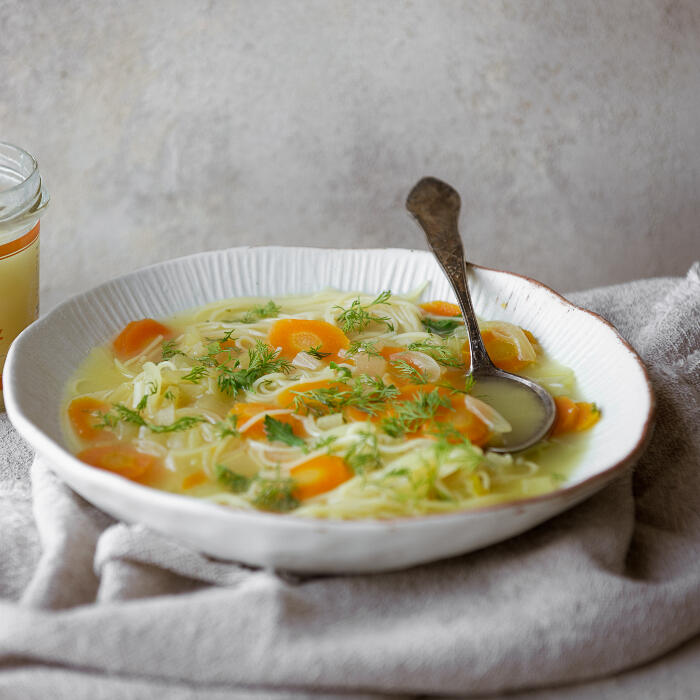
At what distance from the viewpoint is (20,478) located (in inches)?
139

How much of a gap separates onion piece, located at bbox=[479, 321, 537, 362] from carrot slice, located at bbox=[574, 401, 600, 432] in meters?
0.47

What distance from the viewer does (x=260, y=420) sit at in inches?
124

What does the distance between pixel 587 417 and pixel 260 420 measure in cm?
115

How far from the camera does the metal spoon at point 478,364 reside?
3.22 m

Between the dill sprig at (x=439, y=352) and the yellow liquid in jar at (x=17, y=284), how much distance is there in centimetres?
164

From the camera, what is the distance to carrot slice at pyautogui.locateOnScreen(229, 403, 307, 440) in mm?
3121

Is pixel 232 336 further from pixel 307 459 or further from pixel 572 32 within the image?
pixel 572 32

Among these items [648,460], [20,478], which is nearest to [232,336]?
[20,478]

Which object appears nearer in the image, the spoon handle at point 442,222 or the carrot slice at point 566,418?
the carrot slice at point 566,418

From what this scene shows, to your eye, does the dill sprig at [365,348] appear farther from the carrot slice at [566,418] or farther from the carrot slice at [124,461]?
the carrot slice at [124,461]

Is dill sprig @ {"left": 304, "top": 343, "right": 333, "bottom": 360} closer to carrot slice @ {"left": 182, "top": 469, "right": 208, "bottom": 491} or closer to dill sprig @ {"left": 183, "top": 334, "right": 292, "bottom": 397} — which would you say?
dill sprig @ {"left": 183, "top": 334, "right": 292, "bottom": 397}

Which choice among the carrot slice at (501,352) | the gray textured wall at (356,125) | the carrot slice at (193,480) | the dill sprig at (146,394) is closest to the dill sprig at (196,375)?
the dill sprig at (146,394)

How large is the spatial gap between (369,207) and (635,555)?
399 cm

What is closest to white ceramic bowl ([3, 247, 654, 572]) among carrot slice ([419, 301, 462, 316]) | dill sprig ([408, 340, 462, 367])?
carrot slice ([419, 301, 462, 316])
